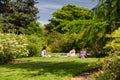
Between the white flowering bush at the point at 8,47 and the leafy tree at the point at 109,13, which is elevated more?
the leafy tree at the point at 109,13

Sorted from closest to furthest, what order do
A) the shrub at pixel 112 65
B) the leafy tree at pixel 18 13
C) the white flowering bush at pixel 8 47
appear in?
the shrub at pixel 112 65
the white flowering bush at pixel 8 47
the leafy tree at pixel 18 13

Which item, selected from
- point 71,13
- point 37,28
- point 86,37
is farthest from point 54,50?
point 71,13

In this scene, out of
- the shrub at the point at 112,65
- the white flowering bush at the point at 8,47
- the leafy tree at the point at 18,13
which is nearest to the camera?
the shrub at the point at 112,65

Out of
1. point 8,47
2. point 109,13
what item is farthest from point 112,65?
point 8,47

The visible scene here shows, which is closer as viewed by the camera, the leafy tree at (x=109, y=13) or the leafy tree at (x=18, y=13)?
A: the leafy tree at (x=109, y=13)

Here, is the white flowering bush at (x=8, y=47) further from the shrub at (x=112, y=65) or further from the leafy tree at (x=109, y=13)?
the shrub at (x=112, y=65)

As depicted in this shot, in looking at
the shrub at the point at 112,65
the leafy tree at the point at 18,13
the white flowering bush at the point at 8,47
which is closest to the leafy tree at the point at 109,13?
the shrub at the point at 112,65

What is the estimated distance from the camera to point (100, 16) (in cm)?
1434

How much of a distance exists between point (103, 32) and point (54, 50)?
22546mm

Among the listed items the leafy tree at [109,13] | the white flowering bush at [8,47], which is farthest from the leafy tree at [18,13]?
the leafy tree at [109,13]

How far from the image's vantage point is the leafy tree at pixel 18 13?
1826 inches

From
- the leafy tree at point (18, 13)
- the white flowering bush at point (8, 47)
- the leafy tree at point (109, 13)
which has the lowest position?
the white flowering bush at point (8, 47)

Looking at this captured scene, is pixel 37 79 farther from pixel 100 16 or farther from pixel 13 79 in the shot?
pixel 100 16

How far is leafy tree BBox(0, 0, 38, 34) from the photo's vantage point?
1826 inches
